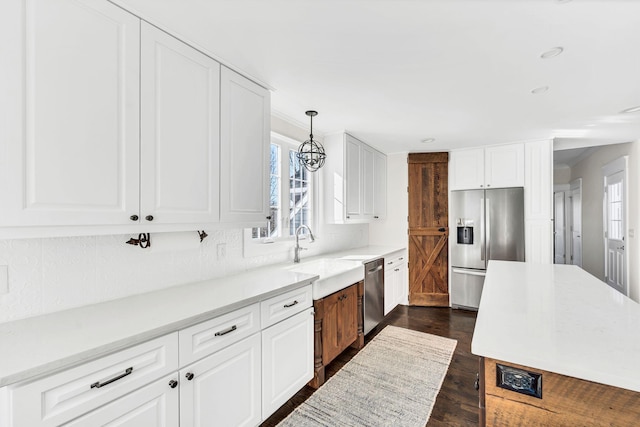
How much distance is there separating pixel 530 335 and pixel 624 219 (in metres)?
4.68

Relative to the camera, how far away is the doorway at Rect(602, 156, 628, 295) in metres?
4.22

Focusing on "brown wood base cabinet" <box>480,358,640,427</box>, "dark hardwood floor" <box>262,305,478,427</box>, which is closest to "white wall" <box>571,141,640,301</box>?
"dark hardwood floor" <box>262,305,478,427</box>

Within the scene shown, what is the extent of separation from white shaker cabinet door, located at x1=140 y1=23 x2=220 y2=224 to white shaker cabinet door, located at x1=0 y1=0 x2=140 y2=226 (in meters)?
0.06

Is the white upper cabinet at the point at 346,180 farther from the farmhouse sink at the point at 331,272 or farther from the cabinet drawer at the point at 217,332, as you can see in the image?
the cabinet drawer at the point at 217,332

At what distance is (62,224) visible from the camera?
3.80ft

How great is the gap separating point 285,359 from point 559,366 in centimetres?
149

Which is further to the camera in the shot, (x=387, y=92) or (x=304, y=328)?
(x=387, y=92)

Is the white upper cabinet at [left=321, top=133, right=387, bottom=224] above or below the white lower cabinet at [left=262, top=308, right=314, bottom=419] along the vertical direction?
above

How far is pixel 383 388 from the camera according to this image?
2283 millimetres

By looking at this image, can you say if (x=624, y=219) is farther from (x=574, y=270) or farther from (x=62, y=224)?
(x=62, y=224)

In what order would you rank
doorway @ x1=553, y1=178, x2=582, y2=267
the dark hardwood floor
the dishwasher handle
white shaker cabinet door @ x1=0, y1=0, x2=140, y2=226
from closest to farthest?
white shaker cabinet door @ x1=0, y1=0, x2=140, y2=226 < the dark hardwood floor < the dishwasher handle < doorway @ x1=553, y1=178, x2=582, y2=267

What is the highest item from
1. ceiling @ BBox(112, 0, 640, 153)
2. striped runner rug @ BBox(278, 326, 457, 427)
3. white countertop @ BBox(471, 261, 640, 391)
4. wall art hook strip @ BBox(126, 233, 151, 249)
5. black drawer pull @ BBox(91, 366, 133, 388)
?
ceiling @ BBox(112, 0, 640, 153)

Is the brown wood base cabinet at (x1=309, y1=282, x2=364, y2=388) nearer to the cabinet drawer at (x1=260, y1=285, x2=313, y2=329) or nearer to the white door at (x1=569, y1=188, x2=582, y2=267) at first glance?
the cabinet drawer at (x1=260, y1=285, x2=313, y2=329)

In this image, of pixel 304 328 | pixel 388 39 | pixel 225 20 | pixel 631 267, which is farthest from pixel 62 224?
pixel 631 267
